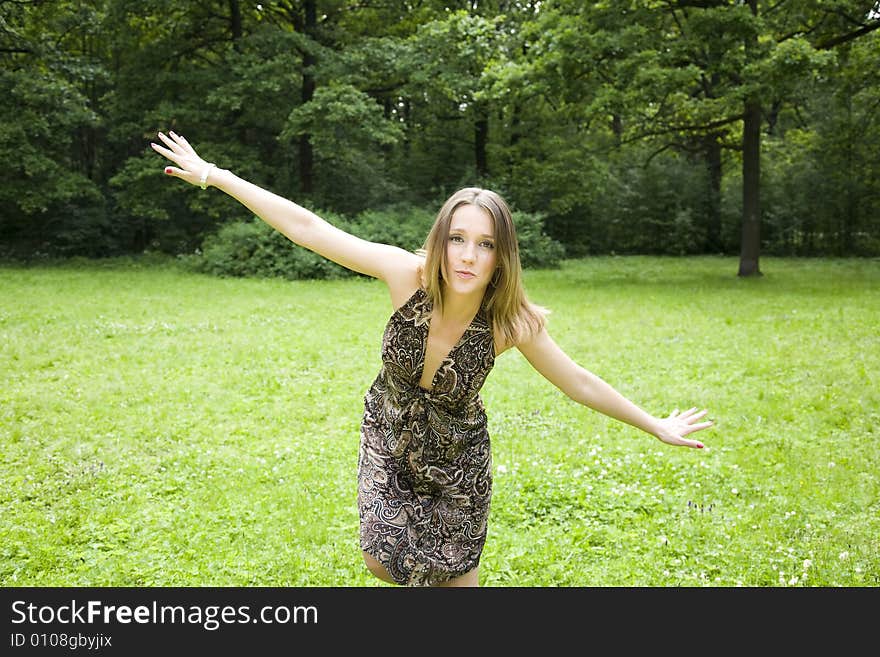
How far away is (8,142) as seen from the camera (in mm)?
22328

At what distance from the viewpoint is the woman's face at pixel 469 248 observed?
9.54 ft

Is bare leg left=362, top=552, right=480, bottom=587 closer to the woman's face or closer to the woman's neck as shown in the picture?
the woman's neck

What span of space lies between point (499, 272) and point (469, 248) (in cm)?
22

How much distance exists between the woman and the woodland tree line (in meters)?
15.4

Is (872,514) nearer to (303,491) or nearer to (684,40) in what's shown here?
(303,491)

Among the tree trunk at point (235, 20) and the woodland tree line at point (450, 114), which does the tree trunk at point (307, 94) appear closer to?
the woodland tree line at point (450, 114)

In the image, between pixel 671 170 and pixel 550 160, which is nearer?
pixel 550 160

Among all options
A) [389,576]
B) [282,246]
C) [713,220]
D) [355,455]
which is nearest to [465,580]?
[389,576]

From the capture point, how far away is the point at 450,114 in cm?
2981

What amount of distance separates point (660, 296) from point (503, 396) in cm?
953

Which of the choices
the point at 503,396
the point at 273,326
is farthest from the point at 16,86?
the point at 503,396

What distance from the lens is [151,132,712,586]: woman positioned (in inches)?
116

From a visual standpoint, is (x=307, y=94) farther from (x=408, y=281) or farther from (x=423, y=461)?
(x=423, y=461)

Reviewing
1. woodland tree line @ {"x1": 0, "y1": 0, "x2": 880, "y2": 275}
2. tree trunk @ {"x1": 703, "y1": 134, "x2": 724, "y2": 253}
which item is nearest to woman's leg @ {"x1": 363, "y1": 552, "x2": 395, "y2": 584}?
woodland tree line @ {"x1": 0, "y1": 0, "x2": 880, "y2": 275}
